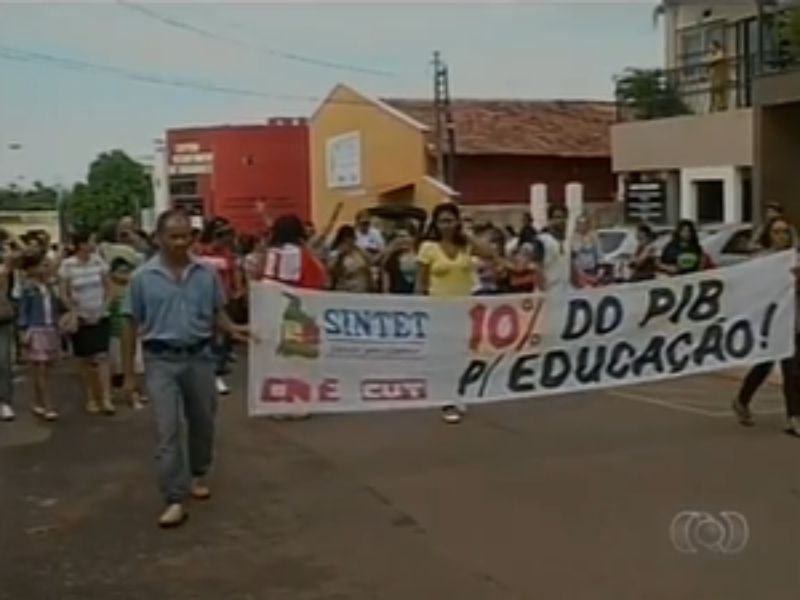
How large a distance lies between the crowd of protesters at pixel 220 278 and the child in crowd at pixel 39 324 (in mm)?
12

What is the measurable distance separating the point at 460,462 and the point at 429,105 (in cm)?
4231

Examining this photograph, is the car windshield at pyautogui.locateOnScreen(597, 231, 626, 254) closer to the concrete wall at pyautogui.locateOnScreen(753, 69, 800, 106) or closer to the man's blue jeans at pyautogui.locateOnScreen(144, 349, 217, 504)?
the concrete wall at pyautogui.locateOnScreen(753, 69, 800, 106)

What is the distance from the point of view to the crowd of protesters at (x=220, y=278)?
38.5 ft

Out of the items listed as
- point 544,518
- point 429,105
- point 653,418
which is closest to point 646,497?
point 544,518

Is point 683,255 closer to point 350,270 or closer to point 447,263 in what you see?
point 350,270

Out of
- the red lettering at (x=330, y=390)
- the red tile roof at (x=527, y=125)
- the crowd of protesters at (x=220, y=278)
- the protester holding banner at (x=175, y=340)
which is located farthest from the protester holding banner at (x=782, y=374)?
the red tile roof at (x=527, y=125)

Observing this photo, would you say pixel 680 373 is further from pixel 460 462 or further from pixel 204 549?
pixel 204 549

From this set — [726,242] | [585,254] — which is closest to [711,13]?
[726,242]

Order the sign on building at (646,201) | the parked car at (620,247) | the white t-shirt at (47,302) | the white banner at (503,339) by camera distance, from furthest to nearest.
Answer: the sign on building at (646,201) < the parked car at (620,247) < the white t-shirt at (47,302) < the white banner at (503,339)

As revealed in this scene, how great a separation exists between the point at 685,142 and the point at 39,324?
1780 cm

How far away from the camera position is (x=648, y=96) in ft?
101

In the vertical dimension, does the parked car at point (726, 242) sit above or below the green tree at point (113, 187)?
below

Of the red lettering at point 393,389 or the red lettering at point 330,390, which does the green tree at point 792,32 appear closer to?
the red lettering at point 393,389

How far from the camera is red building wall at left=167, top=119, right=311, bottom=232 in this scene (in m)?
57.1
